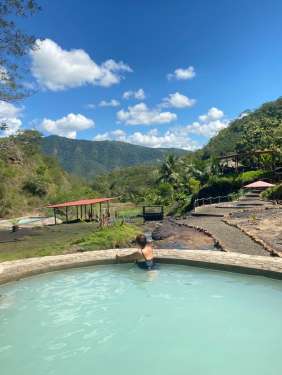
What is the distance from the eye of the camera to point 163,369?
588 cm

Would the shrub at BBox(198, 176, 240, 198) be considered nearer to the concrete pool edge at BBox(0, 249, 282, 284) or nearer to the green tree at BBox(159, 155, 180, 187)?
the green tree at BBox(159, 155, 180, 187)

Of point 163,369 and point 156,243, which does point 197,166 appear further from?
point 163,369

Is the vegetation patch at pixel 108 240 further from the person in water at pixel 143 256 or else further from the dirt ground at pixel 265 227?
the dirt ground at pixel 265 227

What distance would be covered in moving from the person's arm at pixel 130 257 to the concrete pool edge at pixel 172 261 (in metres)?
0.18

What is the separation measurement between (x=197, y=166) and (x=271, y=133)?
13061 mm

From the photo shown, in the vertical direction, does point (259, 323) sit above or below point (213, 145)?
below

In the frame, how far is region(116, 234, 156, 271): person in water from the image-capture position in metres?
10.4

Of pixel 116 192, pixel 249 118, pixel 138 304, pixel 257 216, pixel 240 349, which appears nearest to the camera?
pixel 240 349

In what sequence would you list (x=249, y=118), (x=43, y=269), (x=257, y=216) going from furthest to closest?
(x=249, y=118), (x=257, y=216), (x=43, y=269)

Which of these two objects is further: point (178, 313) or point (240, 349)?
point (178, 313)

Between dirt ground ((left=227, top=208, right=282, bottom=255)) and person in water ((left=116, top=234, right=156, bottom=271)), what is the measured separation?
3.76m

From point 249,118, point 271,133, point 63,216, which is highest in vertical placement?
point 249,118

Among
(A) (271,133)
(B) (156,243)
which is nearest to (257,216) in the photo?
(B) (156,243)

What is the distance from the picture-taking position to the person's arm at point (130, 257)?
10760 mm
